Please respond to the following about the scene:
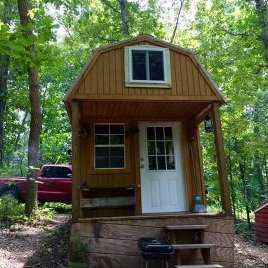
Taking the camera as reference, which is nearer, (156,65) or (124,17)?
(156,65)

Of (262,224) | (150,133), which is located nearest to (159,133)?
(150,133)

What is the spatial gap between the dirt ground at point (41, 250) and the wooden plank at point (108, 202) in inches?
35.0

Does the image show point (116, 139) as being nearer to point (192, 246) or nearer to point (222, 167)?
point (222, 167)

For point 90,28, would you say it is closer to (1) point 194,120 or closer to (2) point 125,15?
(2) point 125,15

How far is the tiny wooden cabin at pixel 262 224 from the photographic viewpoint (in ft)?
32.5

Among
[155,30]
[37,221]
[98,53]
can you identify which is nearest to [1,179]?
[37,221]

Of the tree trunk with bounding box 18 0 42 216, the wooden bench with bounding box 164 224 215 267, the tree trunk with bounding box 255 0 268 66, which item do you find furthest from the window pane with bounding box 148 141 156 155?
the tree trunk with bounding box 255 0 268 66

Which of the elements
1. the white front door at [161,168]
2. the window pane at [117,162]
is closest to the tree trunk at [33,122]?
the window pane at [117,162]

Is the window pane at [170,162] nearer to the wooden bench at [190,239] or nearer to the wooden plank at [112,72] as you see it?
the wooden bench at [190,239]

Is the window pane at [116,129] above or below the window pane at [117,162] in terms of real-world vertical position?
above

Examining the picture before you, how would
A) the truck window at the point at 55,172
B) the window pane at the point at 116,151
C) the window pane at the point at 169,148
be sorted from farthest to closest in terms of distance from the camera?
the truck window at the point at 55,172, the window pane at the point at 169,148, the window pane at the point at 116,151

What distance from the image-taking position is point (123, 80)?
6.32 meters

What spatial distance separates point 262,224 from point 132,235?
6.19 metres

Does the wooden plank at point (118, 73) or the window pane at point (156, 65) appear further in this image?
the window pane at point (156, 65)
